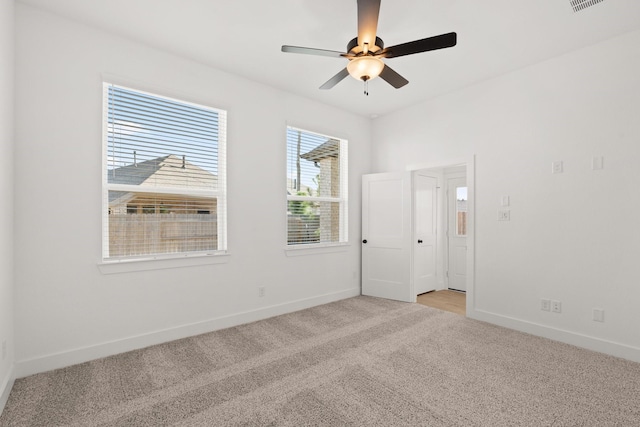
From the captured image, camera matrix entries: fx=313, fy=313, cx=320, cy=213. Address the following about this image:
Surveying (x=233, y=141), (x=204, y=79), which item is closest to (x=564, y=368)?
(x=233, y=141)

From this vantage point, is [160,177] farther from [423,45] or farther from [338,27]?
[423,45]

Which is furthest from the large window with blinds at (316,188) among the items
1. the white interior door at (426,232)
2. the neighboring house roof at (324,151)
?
the white interior door at (426,232)

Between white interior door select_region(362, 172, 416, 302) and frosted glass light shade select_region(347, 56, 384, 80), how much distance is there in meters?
2.41

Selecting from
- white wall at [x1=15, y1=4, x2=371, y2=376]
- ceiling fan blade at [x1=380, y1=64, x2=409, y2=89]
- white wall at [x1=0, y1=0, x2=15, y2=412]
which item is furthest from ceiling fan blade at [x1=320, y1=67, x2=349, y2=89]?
white wall at [x1=0, y1=0, x2=15, y2=412]

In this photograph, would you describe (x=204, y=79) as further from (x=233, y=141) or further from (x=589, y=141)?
(x=589, y=141)

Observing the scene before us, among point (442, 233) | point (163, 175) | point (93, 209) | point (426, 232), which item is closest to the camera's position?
point (93, 209)

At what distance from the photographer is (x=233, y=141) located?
3662mm

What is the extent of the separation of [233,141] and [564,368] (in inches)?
153

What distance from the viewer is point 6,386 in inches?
86.3

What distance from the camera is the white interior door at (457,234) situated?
5.48 meters

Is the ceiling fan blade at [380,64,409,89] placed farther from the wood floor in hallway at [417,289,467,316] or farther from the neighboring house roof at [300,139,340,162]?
the wood floor in hallway at [417,289,467,316]

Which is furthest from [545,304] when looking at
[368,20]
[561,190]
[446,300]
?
[368,20]

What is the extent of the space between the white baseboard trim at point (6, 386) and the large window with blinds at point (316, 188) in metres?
2.81

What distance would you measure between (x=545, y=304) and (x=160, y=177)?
4257 millimetres
